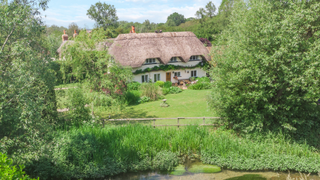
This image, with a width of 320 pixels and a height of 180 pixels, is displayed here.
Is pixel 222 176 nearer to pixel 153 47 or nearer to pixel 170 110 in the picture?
pixel 170 110

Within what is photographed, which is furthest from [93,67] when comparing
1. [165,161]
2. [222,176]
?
[222,176]

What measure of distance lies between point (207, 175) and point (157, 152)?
276 centimetres

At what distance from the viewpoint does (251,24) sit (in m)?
12.9

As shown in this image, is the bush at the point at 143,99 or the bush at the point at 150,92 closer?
the bush at the point at 143,99

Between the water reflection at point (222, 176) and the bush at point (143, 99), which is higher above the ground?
the bush at point (143, 99)

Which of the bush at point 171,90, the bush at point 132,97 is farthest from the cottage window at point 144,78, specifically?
the bush at point 132,97

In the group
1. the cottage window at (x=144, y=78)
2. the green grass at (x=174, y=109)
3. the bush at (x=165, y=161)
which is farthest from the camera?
the cottage window at (x=144, y=78)

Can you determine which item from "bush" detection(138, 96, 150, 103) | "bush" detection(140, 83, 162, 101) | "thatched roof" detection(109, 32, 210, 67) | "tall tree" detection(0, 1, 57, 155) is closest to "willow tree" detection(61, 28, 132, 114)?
"bush" detection(138, 96, 150, 103)

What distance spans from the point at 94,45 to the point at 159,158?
954 centimetres

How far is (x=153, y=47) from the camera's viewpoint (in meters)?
29.4

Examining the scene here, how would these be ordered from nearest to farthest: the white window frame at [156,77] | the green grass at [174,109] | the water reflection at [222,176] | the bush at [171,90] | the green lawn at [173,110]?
the water reflection at [222,176] → the green lawn at [173,110] → the green grass at [174,109] → the bush at [171,90] → the white window frame at [156,77]

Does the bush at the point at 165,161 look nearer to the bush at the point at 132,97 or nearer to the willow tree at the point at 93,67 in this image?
the willow tree at the point at 93,67

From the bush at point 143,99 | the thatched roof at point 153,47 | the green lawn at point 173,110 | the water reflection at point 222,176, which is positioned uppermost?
the thatched roof at point 153,47

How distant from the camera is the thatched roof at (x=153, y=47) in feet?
90.9
